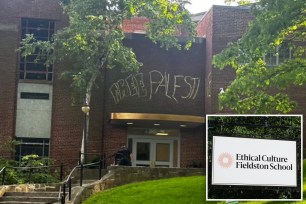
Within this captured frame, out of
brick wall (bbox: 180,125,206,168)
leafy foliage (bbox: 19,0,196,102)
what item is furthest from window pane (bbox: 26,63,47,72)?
brick wall (bbox: 180,125,206,168)

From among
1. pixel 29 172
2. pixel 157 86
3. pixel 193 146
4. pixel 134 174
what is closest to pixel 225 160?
pixel 134 174

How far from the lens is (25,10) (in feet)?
84.3

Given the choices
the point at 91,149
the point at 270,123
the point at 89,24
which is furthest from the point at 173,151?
the point at 270,123

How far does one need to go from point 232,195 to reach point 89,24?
662 inches

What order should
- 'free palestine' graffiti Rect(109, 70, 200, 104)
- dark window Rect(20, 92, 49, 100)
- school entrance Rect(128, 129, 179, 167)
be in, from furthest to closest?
1. school entrance Rect(128, 129, 179, 167)
2. 'free palestine' graffiti Rect(109, 70, 200, 104)
3. dark window Rect(20, 92, 49, 100)

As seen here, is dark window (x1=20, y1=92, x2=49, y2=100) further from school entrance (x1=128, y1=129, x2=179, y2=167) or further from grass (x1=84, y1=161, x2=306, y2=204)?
grass (x1=84, y1=161, x2=306, y2=204)

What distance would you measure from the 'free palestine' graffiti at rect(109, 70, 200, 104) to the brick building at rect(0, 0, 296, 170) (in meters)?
0.05

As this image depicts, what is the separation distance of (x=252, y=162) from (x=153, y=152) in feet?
65.9

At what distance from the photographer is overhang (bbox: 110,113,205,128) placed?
2305 cm

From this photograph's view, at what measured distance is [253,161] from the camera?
621cm

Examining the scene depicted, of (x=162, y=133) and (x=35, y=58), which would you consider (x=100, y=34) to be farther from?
(x=162, y=133)

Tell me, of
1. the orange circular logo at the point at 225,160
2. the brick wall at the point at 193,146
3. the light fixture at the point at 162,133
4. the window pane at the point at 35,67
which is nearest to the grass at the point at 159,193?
the orange circular logo at the point at 225,160

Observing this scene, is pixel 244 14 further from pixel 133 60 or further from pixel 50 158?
pixel 50 158

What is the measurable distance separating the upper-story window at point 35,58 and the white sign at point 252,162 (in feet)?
65.2
